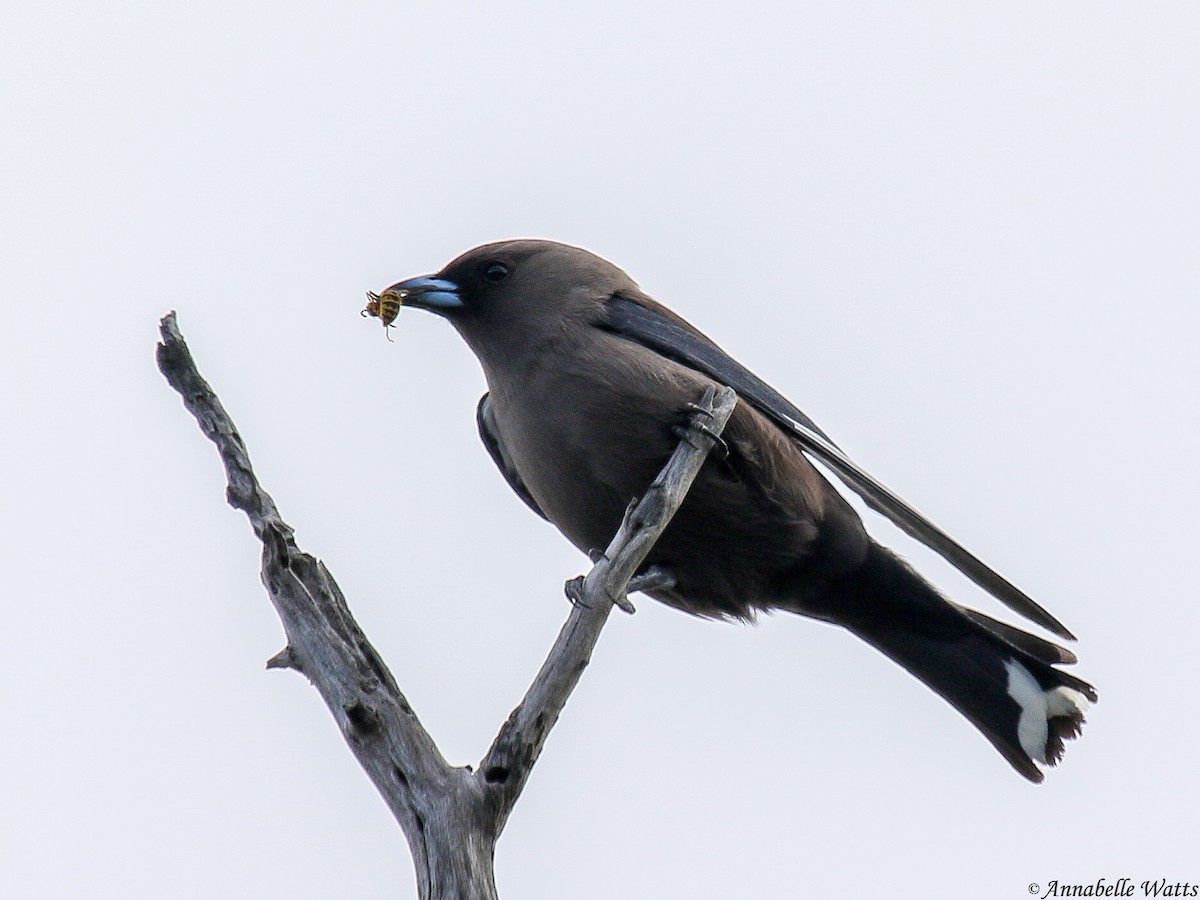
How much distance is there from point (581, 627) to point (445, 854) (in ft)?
2.50

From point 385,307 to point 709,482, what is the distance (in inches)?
66.1

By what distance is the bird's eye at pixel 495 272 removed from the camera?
5.66 metres

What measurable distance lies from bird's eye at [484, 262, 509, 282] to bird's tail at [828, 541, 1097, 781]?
1.94 m

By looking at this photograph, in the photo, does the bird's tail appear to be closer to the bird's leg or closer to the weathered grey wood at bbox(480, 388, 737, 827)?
the bird's leg

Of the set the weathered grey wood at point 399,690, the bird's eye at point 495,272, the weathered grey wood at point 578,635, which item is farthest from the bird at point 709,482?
the weathered grey wood at point 399,690

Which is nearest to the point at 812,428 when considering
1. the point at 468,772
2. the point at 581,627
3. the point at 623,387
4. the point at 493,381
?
the point at 623,387

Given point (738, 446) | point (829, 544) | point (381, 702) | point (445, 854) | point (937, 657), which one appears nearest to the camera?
point (445, 854)

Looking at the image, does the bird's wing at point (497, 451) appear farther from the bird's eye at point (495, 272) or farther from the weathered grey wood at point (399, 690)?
the weathered grey wood at point (399, 690)

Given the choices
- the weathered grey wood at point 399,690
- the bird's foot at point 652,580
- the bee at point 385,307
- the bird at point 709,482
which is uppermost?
the bee at point 385,307

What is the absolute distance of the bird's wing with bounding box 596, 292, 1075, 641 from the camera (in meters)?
5.09

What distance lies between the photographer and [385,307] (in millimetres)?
5660

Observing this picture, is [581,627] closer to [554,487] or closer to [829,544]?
[554,487]

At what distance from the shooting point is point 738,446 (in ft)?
16.2

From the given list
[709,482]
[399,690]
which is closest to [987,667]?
[709,482]
